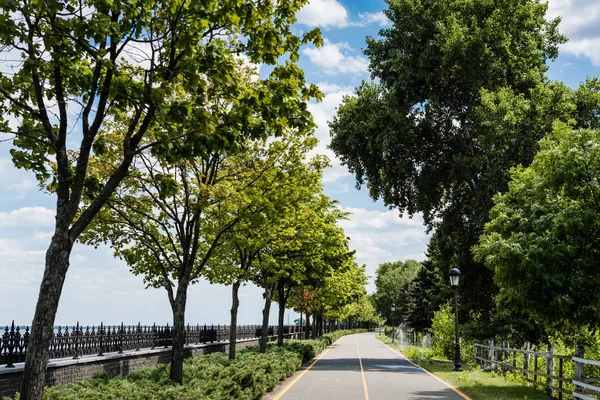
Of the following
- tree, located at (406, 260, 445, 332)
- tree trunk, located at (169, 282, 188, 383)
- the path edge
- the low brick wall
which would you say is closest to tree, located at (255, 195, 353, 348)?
the path edge

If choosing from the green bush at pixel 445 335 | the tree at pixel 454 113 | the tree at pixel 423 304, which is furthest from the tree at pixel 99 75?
the tree at pixel 423 304

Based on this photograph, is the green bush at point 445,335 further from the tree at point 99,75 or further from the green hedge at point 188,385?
the tree at point 99,75

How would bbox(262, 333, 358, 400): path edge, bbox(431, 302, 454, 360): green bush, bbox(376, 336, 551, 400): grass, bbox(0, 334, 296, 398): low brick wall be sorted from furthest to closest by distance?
bbox(431, 302, 454, 360): green bush → bbox(376, 336, 551, 400): grass → bbox(262, 333, 358, 400): path edge → bbox(0, 334, 296, 398): low brick wall

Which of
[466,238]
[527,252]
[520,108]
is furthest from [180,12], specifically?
[466,238]

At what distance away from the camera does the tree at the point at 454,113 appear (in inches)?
989

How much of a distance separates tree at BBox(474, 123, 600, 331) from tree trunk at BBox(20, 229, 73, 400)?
1026 centimetres

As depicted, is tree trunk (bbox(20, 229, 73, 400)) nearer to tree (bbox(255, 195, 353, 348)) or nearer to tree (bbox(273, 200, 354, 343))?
tree (bbox(255, 195, 353, 348))

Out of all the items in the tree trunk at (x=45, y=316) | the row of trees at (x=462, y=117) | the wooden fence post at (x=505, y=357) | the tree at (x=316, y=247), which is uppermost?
the row of trees at (x=462, y=117)

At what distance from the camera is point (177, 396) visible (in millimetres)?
9609

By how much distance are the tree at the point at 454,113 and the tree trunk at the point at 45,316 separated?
66.3ft

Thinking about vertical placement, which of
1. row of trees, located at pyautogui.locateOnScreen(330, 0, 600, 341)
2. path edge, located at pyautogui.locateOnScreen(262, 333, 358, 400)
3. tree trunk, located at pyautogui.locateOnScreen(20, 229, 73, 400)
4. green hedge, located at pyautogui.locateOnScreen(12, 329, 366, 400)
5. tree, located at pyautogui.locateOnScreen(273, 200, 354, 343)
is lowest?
path edge, located at pyautogui.locateOnScreen(262, 333, 358, 400)

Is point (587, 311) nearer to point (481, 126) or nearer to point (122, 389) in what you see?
point (122, 389)

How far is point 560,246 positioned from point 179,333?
9278mm

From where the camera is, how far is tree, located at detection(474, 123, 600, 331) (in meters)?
13.1
